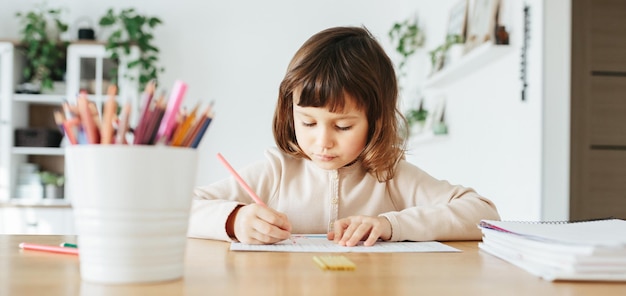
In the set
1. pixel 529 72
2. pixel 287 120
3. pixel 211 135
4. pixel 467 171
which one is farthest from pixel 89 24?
pixel 287 120

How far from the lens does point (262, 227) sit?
0.97m

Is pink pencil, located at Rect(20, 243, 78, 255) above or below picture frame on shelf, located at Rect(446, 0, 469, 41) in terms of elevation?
below

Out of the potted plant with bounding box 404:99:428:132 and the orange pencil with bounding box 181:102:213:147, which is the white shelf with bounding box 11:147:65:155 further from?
the orange pencil with bounding box 181:102:213:147

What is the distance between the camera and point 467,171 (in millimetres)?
3338

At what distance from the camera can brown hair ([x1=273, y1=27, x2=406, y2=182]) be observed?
127 cm

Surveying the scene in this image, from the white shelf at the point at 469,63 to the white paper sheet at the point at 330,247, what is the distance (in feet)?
6.17

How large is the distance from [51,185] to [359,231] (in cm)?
379

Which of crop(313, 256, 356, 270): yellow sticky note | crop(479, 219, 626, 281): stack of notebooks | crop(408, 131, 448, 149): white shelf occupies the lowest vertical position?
crop(313, 256, 356, 270): yellow sticky note

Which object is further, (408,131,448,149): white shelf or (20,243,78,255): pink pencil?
(408,131,448,149): white shelf

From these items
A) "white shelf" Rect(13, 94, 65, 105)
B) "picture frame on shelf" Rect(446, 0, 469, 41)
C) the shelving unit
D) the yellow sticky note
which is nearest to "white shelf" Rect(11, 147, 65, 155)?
the shelving unit

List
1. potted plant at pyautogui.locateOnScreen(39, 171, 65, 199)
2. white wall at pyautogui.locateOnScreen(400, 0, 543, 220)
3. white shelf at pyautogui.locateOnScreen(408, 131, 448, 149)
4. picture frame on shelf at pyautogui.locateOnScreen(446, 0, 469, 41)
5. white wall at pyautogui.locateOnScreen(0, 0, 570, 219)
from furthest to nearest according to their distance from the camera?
white wall at pyautogui.locateOnScreen(0, 0, 570, 219) < potted plant at pyautogui.locateOnScreen(39, 171, 65, 199) < white shelf at pyautogui.locateOnScreen(408, 131, 448, 149) < picture frame on shelf at pyautogui.locateOnScreen(446, 0, 469, 41) < white wall at pyautogui.locateOnScreen(400, 0, 543, 220)

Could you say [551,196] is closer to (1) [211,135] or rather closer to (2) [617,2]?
(2) [617,2]

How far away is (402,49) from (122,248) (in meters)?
3.84

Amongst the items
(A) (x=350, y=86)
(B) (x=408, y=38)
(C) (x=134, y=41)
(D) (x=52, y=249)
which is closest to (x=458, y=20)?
(B) (x=408, y=38)
